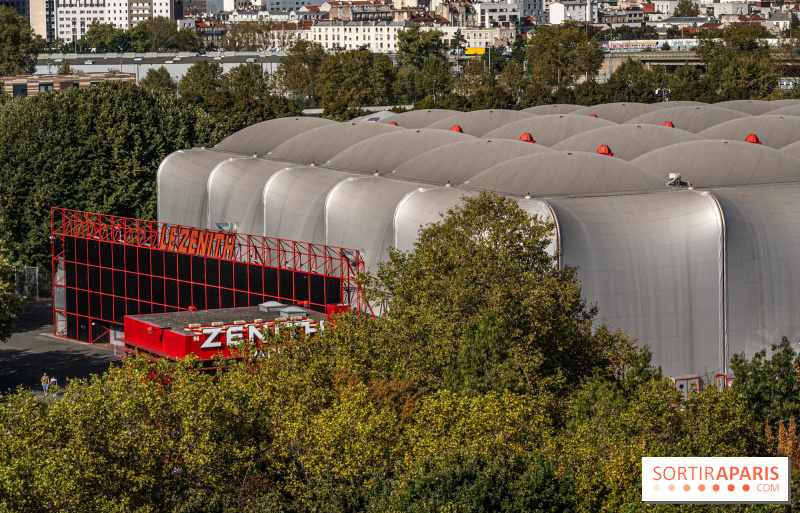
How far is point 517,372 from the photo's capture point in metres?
30.2

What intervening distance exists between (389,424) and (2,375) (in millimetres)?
29095

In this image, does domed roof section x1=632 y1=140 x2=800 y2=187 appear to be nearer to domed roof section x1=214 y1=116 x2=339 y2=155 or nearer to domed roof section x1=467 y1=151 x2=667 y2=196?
domed roof section x1=467 y1=151 x2=667 y2=196

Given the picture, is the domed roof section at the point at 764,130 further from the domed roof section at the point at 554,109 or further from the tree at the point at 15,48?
the tree at the point at 15,48

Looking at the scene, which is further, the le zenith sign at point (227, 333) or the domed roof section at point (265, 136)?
the domed roof section at point (265, 136)

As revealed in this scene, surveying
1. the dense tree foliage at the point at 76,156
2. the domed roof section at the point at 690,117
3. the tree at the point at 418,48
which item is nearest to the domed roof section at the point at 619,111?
the domed roof section at the point at 690,117

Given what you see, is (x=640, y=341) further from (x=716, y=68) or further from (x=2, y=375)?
(x=716, y=68)

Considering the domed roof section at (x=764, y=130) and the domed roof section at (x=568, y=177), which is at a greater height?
the domed roof section at (x=764, y=130)

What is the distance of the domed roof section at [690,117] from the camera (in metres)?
76.0

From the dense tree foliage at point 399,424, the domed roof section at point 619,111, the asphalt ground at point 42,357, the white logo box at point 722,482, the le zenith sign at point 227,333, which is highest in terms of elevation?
the domed roof section at point 619,111

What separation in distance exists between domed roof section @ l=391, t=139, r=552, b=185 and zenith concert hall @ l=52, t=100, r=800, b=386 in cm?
10

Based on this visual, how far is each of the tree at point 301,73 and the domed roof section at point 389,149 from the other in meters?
92.9

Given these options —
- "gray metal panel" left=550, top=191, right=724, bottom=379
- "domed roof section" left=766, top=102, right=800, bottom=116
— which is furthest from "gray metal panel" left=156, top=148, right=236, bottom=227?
"domed roof section" left=766, top=102, right=800, bottom=116

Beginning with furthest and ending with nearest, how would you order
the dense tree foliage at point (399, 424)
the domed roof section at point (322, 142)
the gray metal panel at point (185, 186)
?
the domed roof section at point (322, 142) < the gray metal panel at point (185, 186) < the dense tree foliage at point (399, 424)

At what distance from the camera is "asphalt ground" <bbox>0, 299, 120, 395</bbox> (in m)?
49.6
